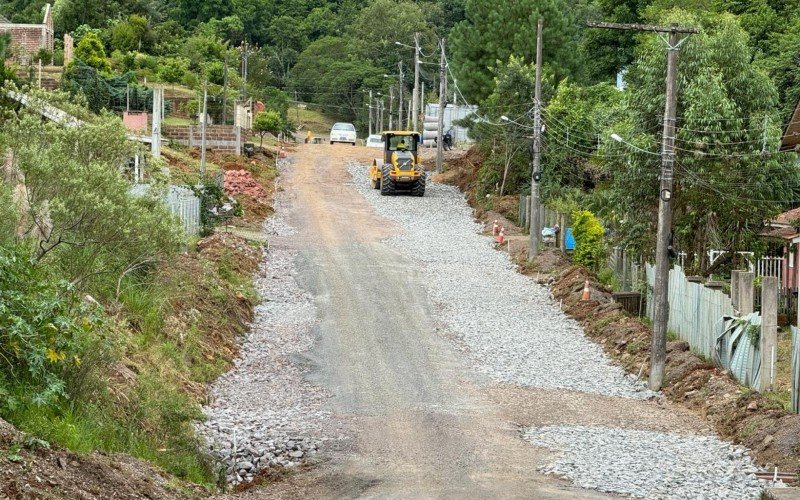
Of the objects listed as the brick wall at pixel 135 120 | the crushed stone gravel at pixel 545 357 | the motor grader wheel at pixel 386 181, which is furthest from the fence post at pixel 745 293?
the brick wall at pixel 135 120

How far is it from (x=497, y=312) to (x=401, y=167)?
21.5 meters

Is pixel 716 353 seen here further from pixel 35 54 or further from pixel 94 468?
pixel 35 54

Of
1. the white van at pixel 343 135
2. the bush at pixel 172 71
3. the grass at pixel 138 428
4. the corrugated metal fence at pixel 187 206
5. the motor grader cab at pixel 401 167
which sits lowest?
the grass at pixel 138 428

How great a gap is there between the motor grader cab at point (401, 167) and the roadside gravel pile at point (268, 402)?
67.4ft

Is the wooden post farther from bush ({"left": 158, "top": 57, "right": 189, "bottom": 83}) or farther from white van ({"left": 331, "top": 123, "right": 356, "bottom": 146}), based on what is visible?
white van ({"left": 331, "top": 123, "right": 356, "bottom": 146})

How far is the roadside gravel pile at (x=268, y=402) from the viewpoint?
19.3 m

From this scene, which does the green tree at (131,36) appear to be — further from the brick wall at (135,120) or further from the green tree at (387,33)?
the green tree at (387,33)

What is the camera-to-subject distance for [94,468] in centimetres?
1507

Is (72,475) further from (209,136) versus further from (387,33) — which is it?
(387,33)

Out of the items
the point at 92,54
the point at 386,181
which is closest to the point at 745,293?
the point at 386,181

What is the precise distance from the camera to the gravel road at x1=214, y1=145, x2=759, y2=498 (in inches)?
730

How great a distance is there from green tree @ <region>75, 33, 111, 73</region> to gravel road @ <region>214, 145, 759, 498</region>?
3153 cm

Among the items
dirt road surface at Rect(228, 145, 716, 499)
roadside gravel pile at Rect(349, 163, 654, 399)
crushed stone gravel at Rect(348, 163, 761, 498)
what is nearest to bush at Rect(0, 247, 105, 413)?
dirt road surface at Rect(228, 145, 716, 499)

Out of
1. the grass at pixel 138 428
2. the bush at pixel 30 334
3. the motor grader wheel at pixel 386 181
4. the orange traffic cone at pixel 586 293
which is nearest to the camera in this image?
the grass at pixel 138 428
